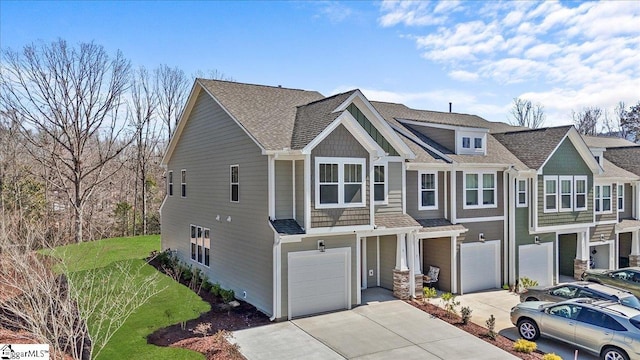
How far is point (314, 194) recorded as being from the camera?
12969mm

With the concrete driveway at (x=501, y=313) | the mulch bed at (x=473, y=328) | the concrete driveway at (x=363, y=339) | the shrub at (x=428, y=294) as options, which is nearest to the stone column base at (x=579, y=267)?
the concrete driveway at (x=501, y=313)

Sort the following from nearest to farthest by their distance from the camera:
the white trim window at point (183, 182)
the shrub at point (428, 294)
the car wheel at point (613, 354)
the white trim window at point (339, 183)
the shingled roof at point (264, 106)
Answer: the car wheel at point (613, 354), the white trim window at point (339, 183), the shingled roof at point (264, 106), the shrub at point (428, 294), the white trim window at point (183, 182)

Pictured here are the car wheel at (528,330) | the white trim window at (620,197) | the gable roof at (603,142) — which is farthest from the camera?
the gable roof at (603,142)

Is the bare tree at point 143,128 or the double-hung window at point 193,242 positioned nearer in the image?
the double-hung window at point 193,242

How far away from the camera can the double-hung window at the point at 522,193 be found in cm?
1874

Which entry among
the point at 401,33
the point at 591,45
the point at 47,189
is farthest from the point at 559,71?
the point at 47,189

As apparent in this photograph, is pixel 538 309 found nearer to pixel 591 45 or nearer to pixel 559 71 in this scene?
pixel 591 45

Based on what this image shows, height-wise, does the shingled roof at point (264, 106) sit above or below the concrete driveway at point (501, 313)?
above

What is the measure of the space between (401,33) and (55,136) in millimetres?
26318

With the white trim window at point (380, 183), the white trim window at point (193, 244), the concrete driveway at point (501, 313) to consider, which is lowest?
the concrete driveway at point (501, 313)

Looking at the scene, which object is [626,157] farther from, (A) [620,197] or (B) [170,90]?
(B) [170,90]

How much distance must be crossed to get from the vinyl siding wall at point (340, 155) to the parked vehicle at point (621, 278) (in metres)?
11.6

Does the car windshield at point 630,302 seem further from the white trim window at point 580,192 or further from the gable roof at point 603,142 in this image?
the gable roof at point 603,142

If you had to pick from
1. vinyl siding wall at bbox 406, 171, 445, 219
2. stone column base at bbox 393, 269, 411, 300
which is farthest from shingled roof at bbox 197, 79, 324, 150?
stone column base at bbox 393, 269, 411, 300
